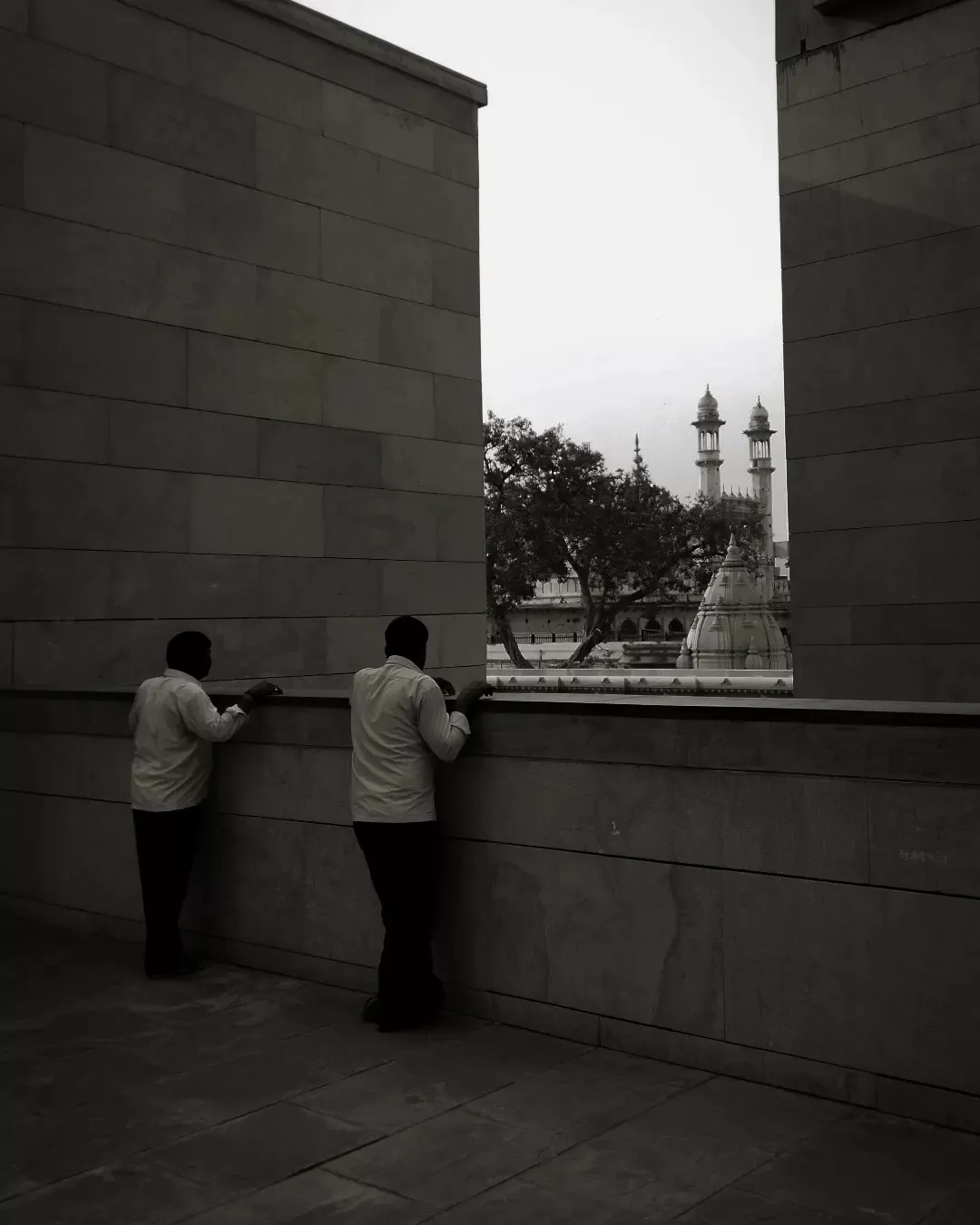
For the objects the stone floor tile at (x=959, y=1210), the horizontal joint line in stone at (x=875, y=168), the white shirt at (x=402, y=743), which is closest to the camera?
the stone floor tile at (x=959, y=1210)

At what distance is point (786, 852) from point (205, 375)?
287 inches

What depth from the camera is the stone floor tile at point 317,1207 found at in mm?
4172

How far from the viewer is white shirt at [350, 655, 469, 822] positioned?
6.21 metres

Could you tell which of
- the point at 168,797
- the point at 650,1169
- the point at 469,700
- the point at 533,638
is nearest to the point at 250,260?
the point at 168,797

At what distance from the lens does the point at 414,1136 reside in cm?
486

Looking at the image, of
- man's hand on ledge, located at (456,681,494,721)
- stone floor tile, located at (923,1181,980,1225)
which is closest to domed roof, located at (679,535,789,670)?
man's hand on ledge, located at (456,681,494,721)

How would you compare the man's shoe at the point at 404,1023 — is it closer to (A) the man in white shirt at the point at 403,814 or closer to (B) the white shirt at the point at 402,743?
(A) the man in white shirt at the point at 403,814

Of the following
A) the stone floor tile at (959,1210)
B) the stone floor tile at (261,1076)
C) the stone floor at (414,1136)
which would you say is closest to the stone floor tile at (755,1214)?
the stone floor at (414,1136)

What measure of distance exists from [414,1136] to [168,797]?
3.18 meters

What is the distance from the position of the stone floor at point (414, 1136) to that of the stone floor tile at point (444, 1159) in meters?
0.01

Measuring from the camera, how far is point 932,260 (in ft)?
38.8

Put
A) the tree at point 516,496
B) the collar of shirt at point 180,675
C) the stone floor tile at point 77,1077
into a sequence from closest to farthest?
the stone floor tile at point 77,1077 → the collar of shirt at point 180,675 → the tree at point 516,496

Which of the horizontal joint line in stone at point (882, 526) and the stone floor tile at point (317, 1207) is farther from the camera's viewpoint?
the horizontal joint line in stone at point (882, 526)

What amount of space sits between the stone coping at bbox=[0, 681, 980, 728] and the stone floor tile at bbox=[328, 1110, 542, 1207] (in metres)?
1.98
